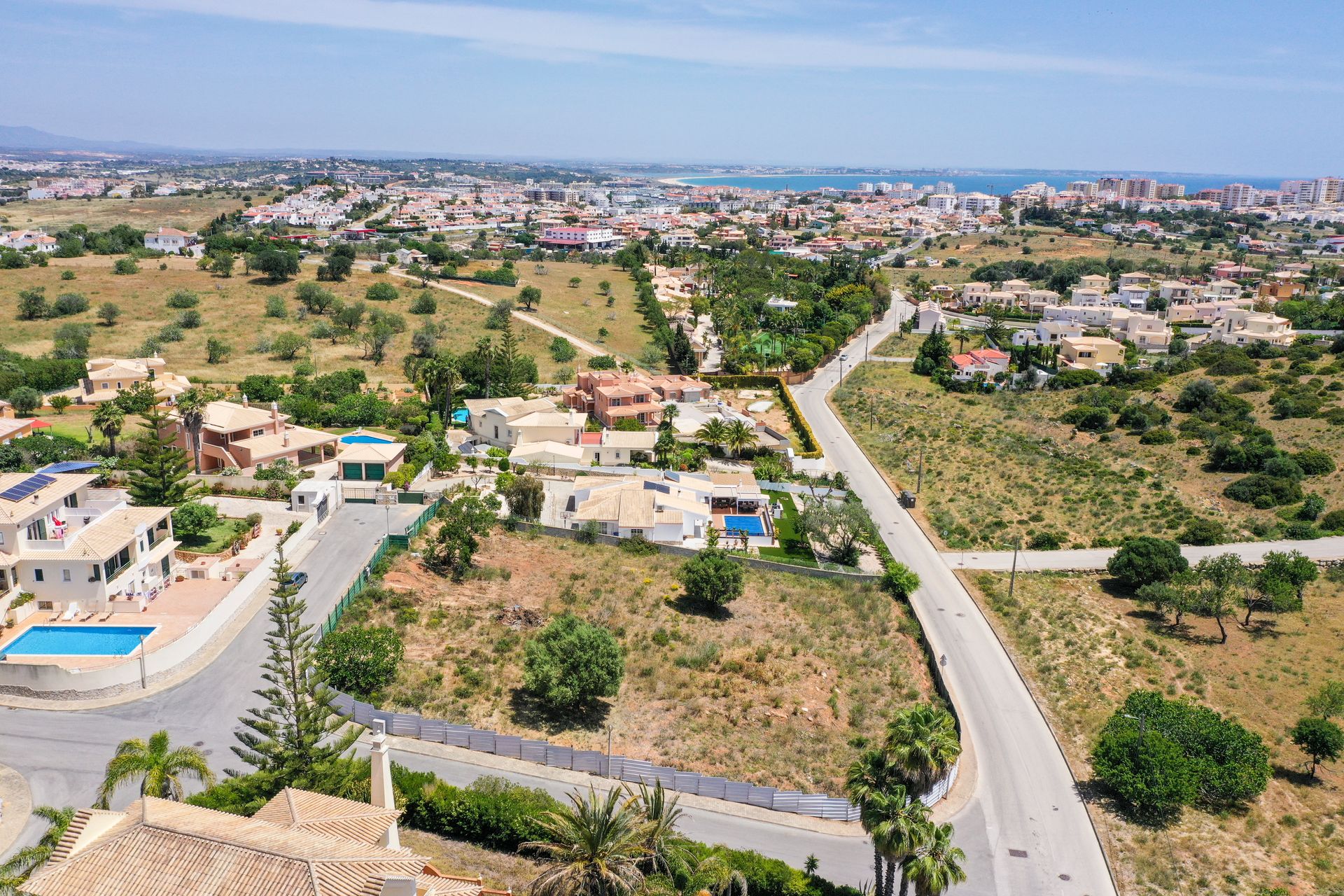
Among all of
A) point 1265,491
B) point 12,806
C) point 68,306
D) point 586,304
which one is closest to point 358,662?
point 12,806

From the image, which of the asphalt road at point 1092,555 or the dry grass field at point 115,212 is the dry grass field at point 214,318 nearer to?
the asphalt road at point 1092,555

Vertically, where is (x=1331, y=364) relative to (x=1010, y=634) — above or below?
above

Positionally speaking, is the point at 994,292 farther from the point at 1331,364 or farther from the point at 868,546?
the point at 868,546

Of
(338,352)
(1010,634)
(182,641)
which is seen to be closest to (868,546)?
(1010,634)

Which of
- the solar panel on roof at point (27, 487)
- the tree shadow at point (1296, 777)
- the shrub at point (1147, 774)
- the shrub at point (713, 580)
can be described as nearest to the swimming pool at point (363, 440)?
the solar panel on roof at point (27, 487)

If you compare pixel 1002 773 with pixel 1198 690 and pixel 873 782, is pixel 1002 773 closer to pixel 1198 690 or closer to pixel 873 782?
pixel 873 782
